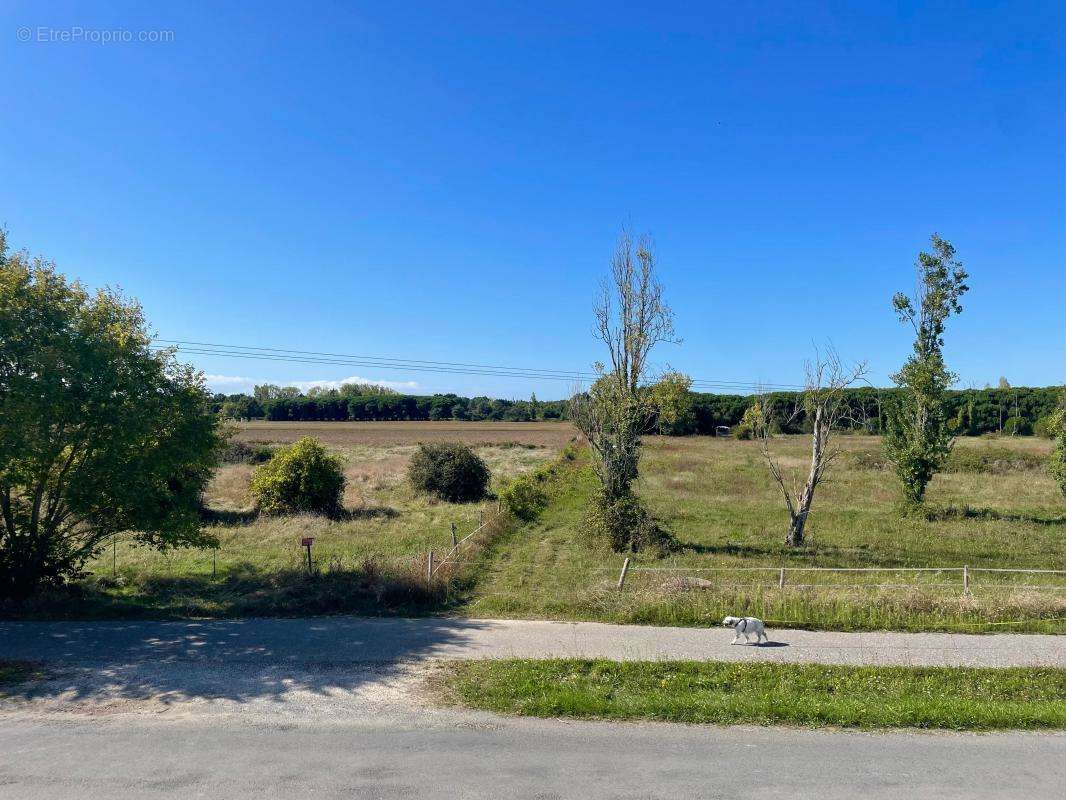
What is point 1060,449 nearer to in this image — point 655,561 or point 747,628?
point 655,561

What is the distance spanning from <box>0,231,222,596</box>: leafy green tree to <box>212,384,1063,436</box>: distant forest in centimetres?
5130

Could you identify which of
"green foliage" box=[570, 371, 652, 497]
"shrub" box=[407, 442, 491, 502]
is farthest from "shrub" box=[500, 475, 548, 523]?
"green foliage" box=[570, 371, 652, 497]

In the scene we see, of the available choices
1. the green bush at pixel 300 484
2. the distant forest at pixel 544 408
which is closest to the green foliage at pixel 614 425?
the green bush at pixel 300 484

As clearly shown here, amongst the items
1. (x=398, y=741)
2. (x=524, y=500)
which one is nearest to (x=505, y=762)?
(x=398, y=741)

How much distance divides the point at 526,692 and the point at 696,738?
214 centimetres

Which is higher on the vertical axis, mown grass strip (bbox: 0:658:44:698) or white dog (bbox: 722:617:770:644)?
white dog (bbox: 722:617:770:644)

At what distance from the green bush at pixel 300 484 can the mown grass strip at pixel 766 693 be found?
1629 centimetres

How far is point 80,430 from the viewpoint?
1248 cm

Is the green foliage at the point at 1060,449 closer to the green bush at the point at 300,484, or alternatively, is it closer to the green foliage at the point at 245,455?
the green bush at the point at 300,484

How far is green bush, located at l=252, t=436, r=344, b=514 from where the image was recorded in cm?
2386

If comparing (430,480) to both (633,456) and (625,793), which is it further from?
(625,793)

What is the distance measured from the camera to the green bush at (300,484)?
23859mm

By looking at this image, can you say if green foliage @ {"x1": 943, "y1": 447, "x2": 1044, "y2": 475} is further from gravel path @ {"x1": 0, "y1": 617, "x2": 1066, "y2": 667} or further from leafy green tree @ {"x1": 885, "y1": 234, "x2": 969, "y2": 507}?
gravel path @ {"x1": 0, "y1": 617, "x2": 1066, "y2": 667}

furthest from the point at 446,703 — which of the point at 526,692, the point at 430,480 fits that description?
the point at 430,480
